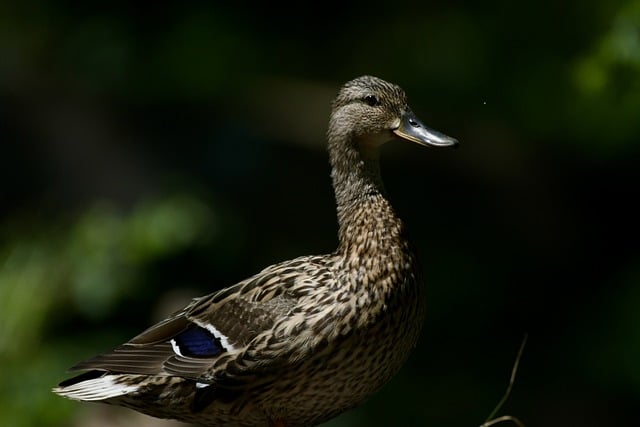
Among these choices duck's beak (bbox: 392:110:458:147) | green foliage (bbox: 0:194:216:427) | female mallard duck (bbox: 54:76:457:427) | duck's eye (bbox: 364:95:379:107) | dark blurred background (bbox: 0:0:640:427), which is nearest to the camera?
female mallard duck (bbox: 54:76:457:427)

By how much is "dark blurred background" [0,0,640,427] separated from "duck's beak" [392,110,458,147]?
2.70 m

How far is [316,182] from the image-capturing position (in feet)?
34.2

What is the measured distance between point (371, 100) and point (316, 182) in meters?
5.12

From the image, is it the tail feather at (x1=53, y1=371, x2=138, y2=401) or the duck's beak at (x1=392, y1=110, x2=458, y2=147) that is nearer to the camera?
the duck's beak at (x1=392, y1=110, x2=458, y2=147)

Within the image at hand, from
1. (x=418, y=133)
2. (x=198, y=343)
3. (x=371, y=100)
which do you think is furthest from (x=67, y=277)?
(x=418, y=133)

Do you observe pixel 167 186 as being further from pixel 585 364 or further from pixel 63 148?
pixel 585 364

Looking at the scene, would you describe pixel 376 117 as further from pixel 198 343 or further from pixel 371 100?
pixel 198 343

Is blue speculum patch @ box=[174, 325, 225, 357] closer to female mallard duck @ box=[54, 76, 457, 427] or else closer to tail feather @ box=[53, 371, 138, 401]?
female mallard duck @ box=[54, 76, 457, 427]

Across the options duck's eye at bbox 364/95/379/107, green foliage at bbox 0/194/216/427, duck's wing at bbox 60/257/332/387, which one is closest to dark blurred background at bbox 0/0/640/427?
green foliage at bbox 0/194/216/427

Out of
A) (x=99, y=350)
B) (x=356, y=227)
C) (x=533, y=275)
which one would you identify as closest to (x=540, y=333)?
(x=533, y=275)

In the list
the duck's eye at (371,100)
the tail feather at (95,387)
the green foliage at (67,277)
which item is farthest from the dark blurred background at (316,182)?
the duck's eye at (371,100)

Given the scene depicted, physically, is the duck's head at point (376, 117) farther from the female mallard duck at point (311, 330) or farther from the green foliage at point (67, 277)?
the green foliage at point (67, 277)

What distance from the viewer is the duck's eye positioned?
532 centimetres

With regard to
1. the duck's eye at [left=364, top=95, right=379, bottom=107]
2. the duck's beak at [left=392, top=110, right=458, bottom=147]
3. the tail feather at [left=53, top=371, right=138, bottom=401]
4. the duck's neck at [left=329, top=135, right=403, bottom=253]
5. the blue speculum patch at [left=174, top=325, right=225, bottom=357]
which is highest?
the duck's eye at [left=364, top=95, right=379, bottom=107]
